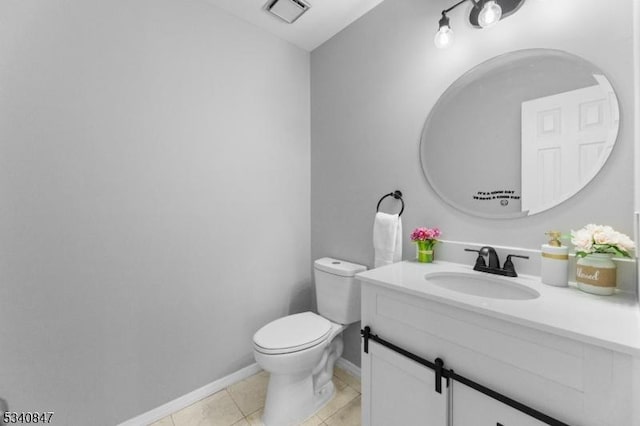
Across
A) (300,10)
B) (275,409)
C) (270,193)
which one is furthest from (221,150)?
(275,409)

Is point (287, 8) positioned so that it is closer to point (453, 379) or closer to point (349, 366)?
point (453, 379)

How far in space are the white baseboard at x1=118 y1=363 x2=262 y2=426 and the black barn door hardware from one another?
108 centimetres

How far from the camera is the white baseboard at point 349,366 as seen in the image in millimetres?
1783

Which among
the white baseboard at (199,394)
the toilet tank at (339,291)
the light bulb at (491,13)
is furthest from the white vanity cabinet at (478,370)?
the light bulb at (491,13)

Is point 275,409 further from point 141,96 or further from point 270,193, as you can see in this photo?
point 141,96

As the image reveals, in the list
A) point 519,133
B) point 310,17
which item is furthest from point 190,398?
point 310,17

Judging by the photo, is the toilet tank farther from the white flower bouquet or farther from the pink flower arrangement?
the white flower bouquet

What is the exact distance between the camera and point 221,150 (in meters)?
1.67

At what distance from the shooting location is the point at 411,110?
146 centimetres

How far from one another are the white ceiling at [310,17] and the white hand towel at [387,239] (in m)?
1.35

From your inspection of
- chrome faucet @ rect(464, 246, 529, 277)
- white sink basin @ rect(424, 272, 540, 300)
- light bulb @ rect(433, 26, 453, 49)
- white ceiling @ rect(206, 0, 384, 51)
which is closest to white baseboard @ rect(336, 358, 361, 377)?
white sink basin @ rect(424, 272, 540, 300)

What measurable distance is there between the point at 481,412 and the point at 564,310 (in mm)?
398

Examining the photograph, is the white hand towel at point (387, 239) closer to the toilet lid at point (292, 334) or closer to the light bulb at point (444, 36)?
the toilet lid at point (292, 334)

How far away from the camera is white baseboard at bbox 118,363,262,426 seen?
1.40 m
